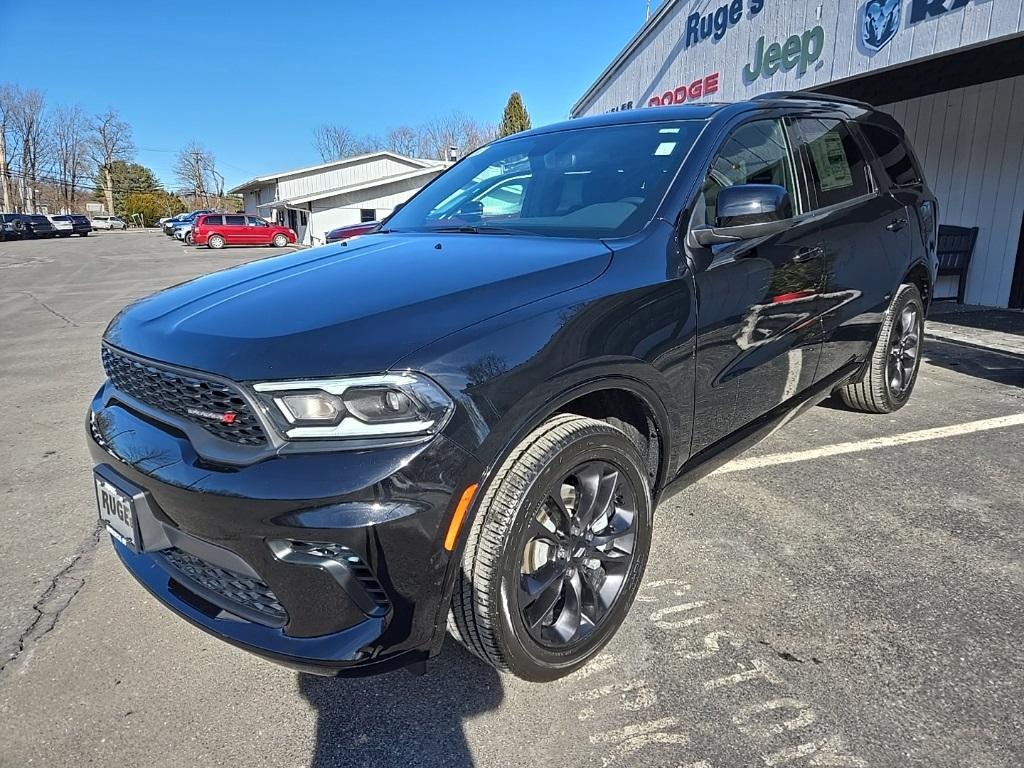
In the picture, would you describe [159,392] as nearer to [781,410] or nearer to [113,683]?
[113,683]

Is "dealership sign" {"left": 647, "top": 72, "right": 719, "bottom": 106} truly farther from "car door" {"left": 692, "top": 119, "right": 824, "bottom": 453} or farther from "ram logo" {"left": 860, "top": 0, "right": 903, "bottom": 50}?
"car door" {"left": 692, "top": 119, "right": 824, "bottom": 453}

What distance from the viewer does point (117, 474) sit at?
2.07 m

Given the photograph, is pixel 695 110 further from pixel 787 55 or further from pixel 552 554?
pixel 787 55

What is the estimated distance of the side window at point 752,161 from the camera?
269 centimetres

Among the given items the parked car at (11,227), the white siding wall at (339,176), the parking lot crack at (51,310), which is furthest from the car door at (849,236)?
the parked car at (11,227)

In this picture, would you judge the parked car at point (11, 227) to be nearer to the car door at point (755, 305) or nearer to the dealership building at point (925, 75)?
the dealership building at point (925, 75)

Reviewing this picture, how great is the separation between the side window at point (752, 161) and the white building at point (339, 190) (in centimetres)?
2988

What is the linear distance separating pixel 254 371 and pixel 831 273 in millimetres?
2745

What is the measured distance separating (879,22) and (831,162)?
5.68 metres

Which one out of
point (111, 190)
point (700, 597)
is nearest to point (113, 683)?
point (700, 597)

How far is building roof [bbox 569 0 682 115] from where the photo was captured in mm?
11742

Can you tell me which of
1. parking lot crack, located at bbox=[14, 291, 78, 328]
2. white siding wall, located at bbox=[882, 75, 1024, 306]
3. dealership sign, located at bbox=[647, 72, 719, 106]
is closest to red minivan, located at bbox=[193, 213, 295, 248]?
parking lot crack, located at bbox=[14, 291, 78, 328]

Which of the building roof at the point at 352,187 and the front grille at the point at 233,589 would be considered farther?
the building roof at the point at 352,187

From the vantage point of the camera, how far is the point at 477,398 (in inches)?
69.8
